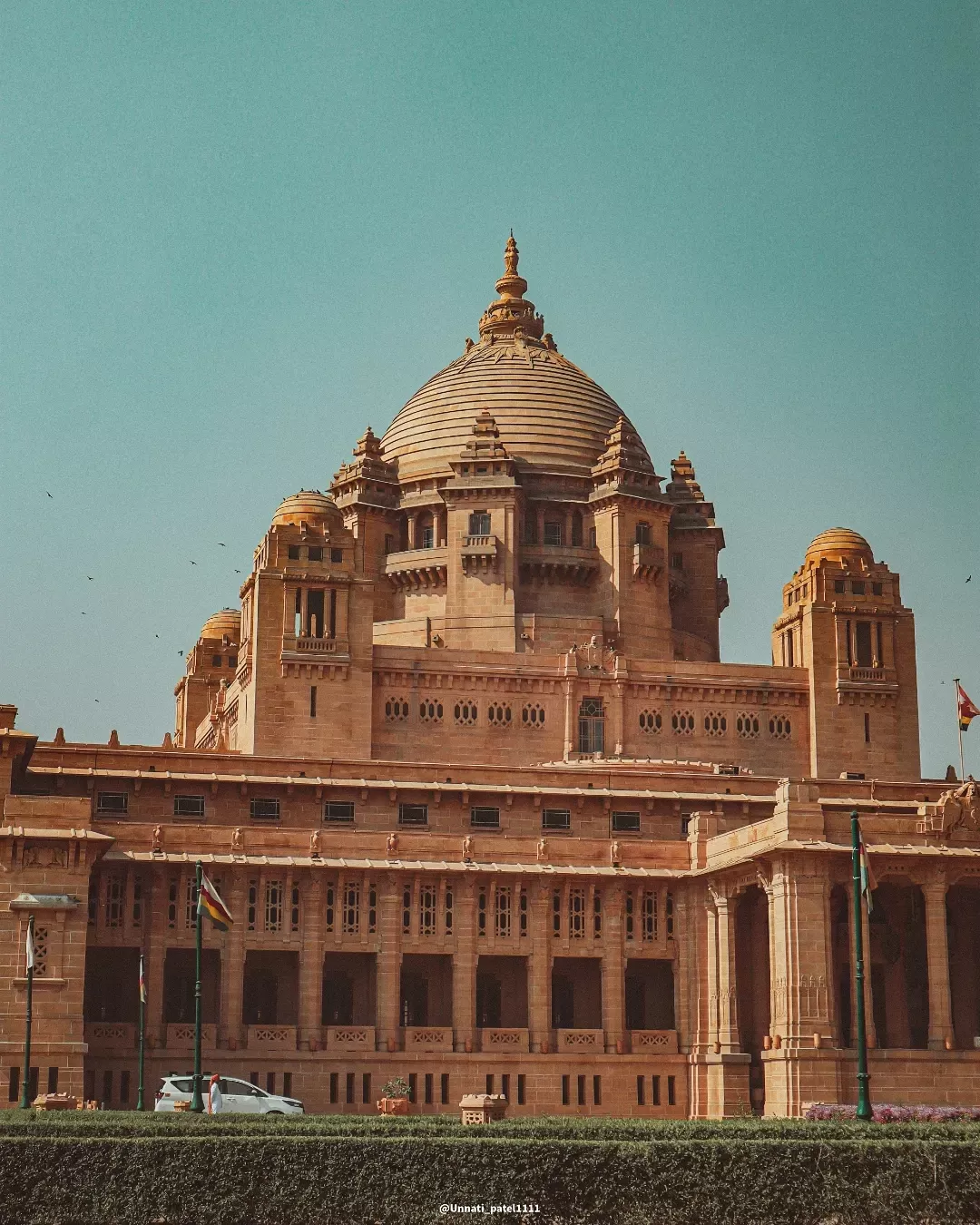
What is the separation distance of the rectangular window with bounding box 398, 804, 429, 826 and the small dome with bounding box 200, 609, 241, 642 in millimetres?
35071

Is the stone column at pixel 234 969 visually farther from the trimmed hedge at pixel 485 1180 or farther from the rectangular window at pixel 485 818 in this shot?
the trimmed hedge at pixel 485 1180

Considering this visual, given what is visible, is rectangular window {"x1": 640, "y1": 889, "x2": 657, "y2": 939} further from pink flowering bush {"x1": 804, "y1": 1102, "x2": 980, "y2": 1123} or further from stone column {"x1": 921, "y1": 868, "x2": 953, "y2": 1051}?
pink flowering bush {"x1": 804, "y1": 1102, "x2": 980, "y2": 1123}

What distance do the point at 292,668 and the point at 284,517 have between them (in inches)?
351

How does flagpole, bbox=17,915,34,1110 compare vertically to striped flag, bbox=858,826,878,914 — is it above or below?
below

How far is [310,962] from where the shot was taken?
A: 69.2 meters

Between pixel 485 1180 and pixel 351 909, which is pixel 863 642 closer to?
pixel 351 909

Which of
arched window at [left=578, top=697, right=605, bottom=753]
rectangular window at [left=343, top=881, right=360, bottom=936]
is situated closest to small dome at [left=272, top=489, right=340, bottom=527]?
arched window at [left=578, top=697, right=605, bottom=753]

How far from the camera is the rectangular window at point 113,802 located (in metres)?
74.7

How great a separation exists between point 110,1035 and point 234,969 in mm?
4484

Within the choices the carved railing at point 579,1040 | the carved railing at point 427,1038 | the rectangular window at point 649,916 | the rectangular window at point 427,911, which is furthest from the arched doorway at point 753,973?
the rectangular window at point 427,911

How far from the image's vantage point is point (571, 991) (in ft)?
244

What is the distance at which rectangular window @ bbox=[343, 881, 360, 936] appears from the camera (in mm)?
70000

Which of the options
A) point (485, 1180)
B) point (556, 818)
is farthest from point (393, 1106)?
point (485, 1180)

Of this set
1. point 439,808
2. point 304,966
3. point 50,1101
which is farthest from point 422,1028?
point 50,1101
